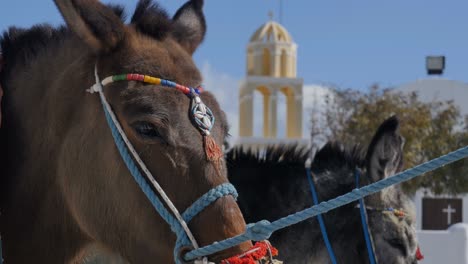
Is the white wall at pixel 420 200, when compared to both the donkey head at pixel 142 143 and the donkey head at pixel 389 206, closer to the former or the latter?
the donkey head at pixel 389 206

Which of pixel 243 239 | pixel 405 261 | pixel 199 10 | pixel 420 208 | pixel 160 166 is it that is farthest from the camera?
pixel 420 208

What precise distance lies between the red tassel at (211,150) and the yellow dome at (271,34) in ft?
117

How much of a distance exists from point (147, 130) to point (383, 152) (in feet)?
11.5

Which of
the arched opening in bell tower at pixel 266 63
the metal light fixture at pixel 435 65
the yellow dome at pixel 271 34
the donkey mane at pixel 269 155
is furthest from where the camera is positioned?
the metal light fixture at pixel 435 65

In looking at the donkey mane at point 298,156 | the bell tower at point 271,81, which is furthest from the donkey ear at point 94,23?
the bell tower at point 271,81

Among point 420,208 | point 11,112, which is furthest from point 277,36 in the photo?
point 11,112

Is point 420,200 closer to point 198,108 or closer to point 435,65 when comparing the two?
point 435,65

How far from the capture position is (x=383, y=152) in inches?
239

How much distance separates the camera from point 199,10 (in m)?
3.78

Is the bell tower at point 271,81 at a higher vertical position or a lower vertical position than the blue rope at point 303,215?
higher

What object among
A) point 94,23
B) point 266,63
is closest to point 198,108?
point 94,23

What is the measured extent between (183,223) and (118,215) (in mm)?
352

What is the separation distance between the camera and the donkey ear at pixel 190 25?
11.1 feet

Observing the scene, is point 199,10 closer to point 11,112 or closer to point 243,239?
point 11,112
